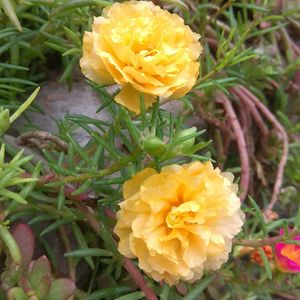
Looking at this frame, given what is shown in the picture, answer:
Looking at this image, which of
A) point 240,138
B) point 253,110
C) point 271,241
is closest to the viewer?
point 271,241

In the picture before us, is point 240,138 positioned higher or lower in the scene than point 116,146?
lower

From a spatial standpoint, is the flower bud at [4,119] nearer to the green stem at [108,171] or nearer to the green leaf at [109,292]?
the green stem at [108,171]

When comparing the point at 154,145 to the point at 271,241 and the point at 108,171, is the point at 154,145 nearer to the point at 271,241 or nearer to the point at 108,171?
the point at 108,171

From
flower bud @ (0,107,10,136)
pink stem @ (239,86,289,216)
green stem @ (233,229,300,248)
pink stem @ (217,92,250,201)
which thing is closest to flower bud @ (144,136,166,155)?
flower bud @ (0,107,10,136)

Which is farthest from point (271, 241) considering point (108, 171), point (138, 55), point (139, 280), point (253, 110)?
point (253, 110)

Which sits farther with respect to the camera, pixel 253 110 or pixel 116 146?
pixel 253 110

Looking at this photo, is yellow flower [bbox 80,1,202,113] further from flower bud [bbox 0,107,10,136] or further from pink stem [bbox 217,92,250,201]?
pink stem [bbox 217,92,250,201]

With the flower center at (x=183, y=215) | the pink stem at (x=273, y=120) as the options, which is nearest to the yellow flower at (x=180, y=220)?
the flower center at (x=183, y=215)
